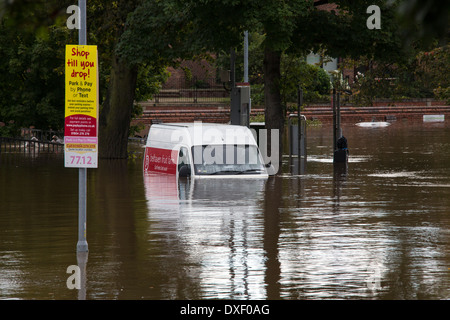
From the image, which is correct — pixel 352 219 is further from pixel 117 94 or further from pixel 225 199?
pixel 117 94

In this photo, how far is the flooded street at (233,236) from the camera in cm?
1035

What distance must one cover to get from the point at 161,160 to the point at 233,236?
36.0 ft

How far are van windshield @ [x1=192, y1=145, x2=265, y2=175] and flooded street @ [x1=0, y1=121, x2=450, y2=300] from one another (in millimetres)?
361

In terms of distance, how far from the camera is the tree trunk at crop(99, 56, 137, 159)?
3366 cm

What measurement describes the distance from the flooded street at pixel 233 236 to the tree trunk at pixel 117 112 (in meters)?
6.78

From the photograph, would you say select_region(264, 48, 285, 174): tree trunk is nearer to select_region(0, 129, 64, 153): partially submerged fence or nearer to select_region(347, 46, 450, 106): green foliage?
select_region(347, 46, 450, 106): green foliage

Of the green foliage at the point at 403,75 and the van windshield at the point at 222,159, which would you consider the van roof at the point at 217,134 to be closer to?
the van windshield at the point at 222,159

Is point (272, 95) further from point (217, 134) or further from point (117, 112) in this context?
point (217, 134)

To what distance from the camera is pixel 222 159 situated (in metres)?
22.8

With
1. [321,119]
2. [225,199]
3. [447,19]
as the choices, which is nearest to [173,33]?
[225,199]

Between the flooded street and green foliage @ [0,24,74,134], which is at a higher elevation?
green foliage @ [0,24,74,134]

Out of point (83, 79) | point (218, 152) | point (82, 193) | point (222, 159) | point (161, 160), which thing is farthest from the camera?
point (161, 160)

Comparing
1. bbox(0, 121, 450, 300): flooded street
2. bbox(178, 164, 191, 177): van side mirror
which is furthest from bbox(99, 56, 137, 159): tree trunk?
bbox(178, 164, 191, 177): van side mirror

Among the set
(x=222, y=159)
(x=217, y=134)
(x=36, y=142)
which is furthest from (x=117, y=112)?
(x=222, y=159)
